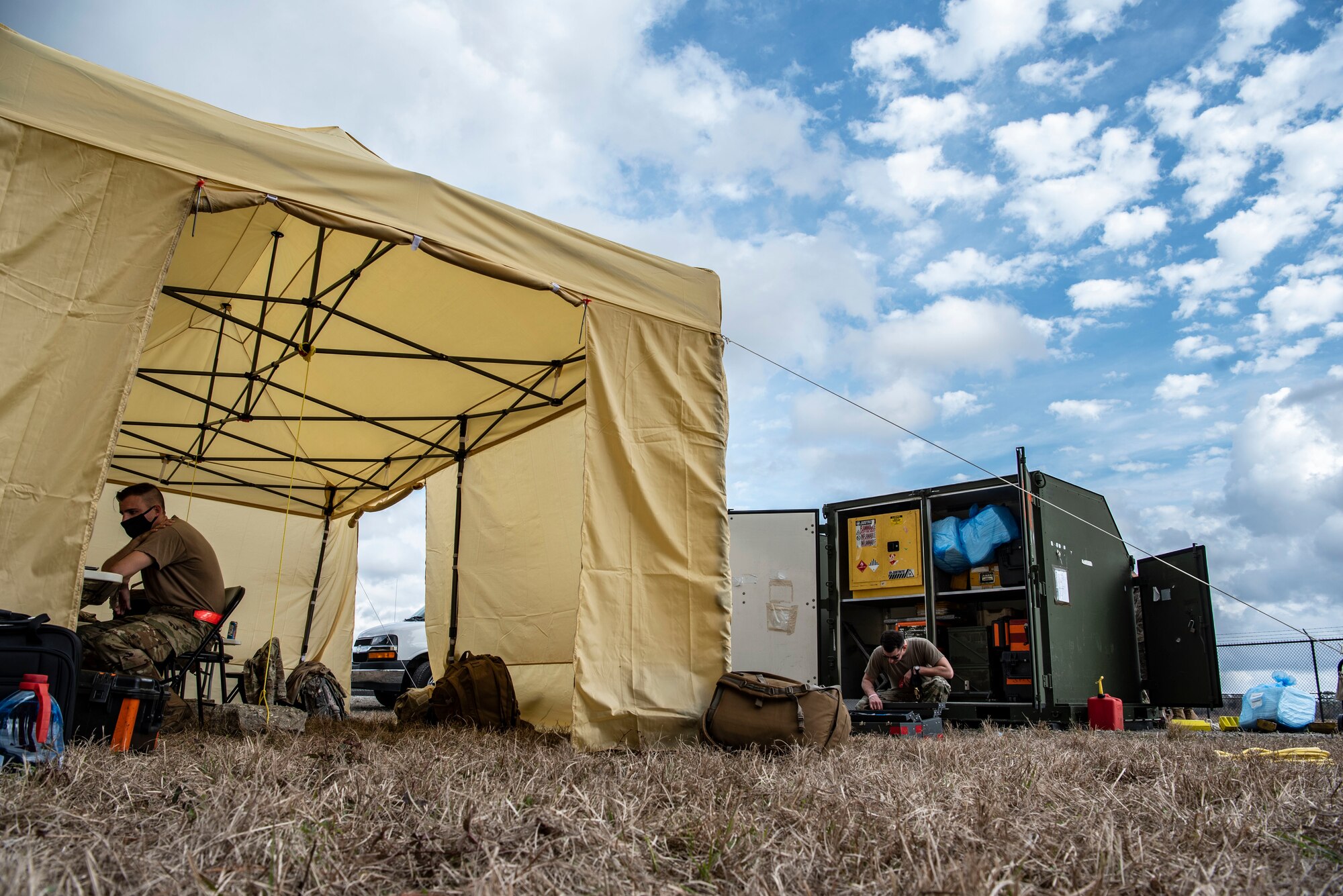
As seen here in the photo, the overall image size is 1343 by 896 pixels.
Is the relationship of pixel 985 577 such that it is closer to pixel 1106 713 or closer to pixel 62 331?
pixel 1106 713

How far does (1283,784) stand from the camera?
246 cm

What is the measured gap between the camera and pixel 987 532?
7.00 meters

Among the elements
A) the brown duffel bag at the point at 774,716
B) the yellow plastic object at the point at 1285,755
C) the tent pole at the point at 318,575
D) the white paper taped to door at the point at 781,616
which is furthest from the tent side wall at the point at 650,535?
the tent pole at the point at 318,575

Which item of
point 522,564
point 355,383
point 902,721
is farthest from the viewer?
point 522,564

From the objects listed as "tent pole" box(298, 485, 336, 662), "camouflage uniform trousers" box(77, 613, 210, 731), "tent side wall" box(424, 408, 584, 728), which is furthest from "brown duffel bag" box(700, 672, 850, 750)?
"tent pole" box(298, 485, 336, 662)

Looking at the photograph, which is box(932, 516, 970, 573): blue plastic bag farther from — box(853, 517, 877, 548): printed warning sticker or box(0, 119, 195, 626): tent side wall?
box(0, 119, 195, 626): tent side wall

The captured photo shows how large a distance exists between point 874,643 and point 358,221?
6.24 metres

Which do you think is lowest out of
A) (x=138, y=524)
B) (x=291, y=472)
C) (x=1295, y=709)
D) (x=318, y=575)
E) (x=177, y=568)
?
(x=1295, y=709)

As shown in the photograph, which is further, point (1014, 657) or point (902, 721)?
point (1014, 657)

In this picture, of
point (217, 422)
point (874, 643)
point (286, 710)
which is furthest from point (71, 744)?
point (874, 643)

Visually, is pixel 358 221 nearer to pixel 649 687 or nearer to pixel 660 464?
pixel 660 464

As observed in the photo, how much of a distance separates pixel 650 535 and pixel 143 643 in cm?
246

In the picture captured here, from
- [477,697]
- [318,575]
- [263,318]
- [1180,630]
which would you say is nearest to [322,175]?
[263,318]

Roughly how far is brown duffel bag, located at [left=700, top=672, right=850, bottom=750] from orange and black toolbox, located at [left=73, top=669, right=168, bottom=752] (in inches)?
90.4
